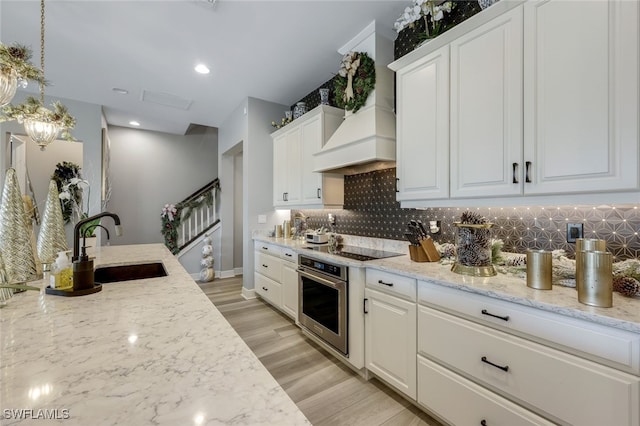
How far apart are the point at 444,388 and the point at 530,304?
73 cm

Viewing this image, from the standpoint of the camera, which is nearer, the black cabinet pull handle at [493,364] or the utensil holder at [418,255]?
the black cabinet pull handle at [493,364]

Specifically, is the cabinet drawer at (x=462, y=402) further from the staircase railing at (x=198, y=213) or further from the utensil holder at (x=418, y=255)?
the staircase railing at (x=198, y=213)

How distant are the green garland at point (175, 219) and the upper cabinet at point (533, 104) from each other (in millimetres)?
4488

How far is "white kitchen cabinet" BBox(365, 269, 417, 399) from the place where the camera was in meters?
1.71

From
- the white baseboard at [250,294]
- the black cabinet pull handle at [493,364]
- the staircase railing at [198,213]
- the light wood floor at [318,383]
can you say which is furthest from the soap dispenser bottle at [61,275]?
the staircase railing at [198,213]

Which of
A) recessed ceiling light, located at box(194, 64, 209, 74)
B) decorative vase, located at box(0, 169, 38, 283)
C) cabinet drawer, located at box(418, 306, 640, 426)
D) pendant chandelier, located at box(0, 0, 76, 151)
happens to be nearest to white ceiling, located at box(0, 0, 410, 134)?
recessed ceiling light, located at box(194, 64, 209, 74)

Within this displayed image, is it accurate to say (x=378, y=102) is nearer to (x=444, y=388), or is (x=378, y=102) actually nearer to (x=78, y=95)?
(x=444, y=388)

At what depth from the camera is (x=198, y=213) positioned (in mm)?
5336

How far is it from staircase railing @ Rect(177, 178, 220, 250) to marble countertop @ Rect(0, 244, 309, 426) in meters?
4.31

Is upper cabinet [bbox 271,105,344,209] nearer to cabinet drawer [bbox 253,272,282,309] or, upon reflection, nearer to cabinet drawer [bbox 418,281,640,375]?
cabinet drawer [bbox 253,272,282,309]

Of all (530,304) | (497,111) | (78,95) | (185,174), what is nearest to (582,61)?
(497,111)

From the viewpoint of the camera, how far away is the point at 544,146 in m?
1.42

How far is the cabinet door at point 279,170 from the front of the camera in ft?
12.2

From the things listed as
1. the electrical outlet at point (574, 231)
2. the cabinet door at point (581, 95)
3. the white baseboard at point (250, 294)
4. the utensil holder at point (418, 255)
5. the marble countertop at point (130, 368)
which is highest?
the cabinet door at point (581, 95)
